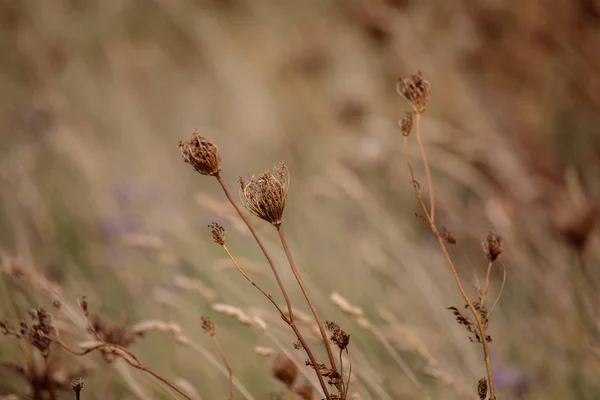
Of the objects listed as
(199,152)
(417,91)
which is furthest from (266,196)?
(417,91)

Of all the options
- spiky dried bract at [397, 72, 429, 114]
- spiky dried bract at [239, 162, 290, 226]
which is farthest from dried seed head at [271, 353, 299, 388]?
spiky dried bract at [397, 72, 429, 114]

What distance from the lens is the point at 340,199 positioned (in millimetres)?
2875

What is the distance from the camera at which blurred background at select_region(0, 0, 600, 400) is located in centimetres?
142

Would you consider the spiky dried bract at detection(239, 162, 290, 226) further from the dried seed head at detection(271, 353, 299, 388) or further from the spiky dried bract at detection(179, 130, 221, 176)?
the dried seed head at detection(271, 353, 299, 388)

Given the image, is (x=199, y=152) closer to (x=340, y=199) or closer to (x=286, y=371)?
(x=286, y=371)

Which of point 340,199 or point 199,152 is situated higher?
point 340,199

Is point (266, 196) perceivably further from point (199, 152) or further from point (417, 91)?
point (417, 91)

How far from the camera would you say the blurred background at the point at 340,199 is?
142cm

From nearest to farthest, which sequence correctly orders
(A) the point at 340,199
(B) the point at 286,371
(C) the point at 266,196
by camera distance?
(C) the point at 266,196
(B) the point at 286,371
(A) the point at 340,199

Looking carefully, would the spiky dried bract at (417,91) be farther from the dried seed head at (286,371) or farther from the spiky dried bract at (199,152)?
the dried seed head at (286,371)

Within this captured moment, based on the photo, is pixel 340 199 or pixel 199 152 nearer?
pixel 199 152

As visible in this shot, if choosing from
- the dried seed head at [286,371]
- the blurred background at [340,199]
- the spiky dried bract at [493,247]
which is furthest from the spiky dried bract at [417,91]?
the dried seed head at [286,371]

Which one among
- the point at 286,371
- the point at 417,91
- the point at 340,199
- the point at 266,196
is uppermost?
the point at 340,199

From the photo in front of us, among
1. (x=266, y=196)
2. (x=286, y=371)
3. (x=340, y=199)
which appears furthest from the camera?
(x=340, y=199)
